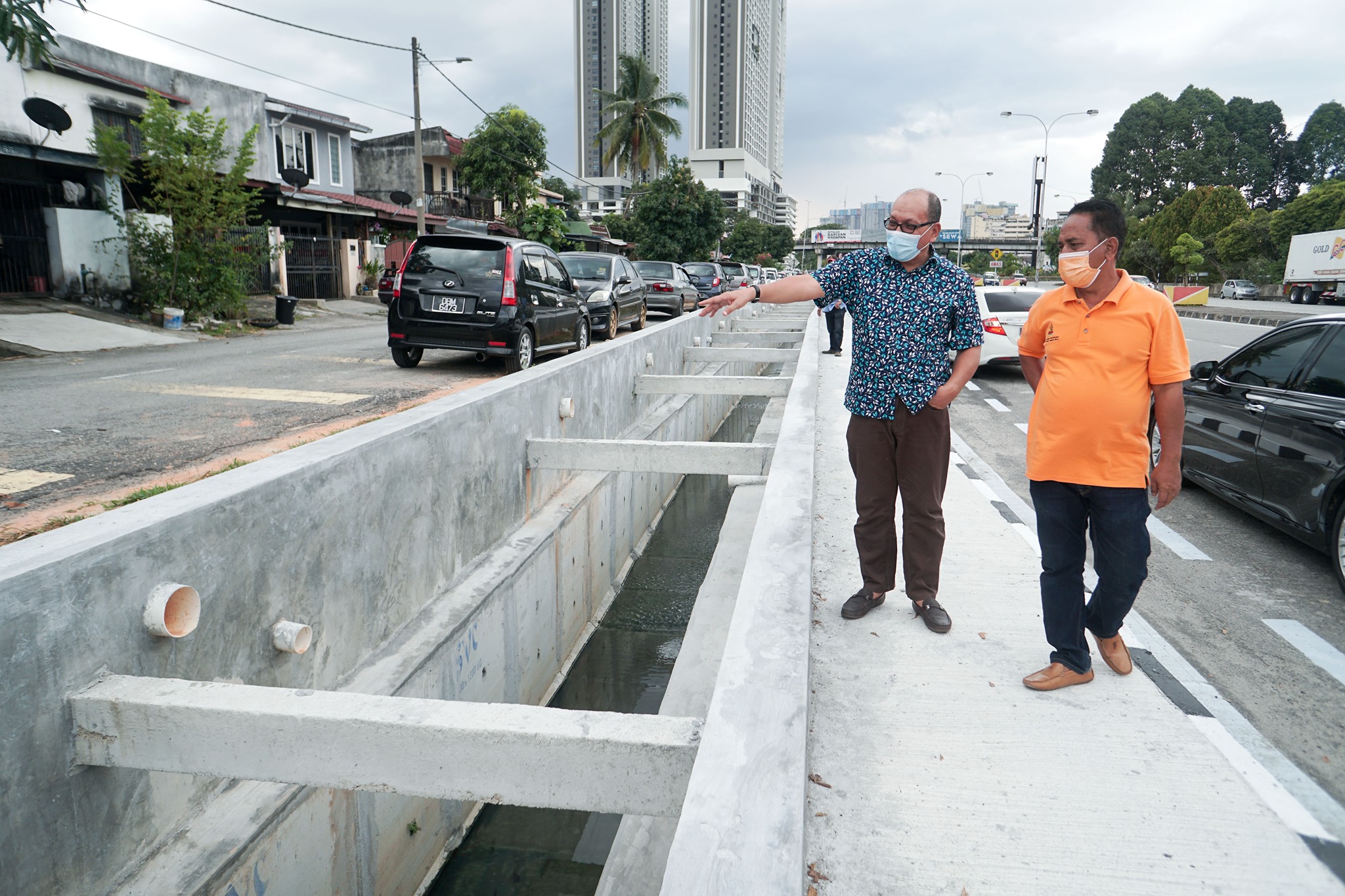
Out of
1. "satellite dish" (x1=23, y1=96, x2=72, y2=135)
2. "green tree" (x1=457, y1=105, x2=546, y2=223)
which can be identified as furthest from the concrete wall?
"green tree" (x1=457, y1=105, x2=546, y2=223)

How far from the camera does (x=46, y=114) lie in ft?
59.8

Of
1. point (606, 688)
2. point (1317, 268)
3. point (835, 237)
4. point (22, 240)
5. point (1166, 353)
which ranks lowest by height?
point (606, 688)

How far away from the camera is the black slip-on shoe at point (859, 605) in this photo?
4.30 m

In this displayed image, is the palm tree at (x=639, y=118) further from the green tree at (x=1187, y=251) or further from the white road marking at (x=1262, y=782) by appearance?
the white road marking at (x=1262, y=782)

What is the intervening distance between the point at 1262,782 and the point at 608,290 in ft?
49.0

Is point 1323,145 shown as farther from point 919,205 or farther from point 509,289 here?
point 919,205

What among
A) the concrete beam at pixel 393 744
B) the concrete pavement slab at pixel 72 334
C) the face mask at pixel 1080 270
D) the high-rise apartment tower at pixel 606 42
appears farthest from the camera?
the high-rise apartment tower at pixel 606 42

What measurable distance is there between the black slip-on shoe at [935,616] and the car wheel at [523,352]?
7971mm

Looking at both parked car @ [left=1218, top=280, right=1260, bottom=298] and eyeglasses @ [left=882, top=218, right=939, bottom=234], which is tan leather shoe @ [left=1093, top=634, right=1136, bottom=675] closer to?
eyeglasses @ [left=882, top=218, right=939, bottom=234]

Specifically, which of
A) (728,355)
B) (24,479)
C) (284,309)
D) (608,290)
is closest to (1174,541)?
(728,355)

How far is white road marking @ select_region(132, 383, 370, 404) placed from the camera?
31.3 ft

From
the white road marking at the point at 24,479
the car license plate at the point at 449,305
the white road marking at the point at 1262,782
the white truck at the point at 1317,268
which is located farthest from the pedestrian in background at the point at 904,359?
the white truck at the point at 1317,268

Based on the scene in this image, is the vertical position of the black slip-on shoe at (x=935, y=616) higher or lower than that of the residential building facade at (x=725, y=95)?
lower

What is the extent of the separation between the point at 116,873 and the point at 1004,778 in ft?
9.36
